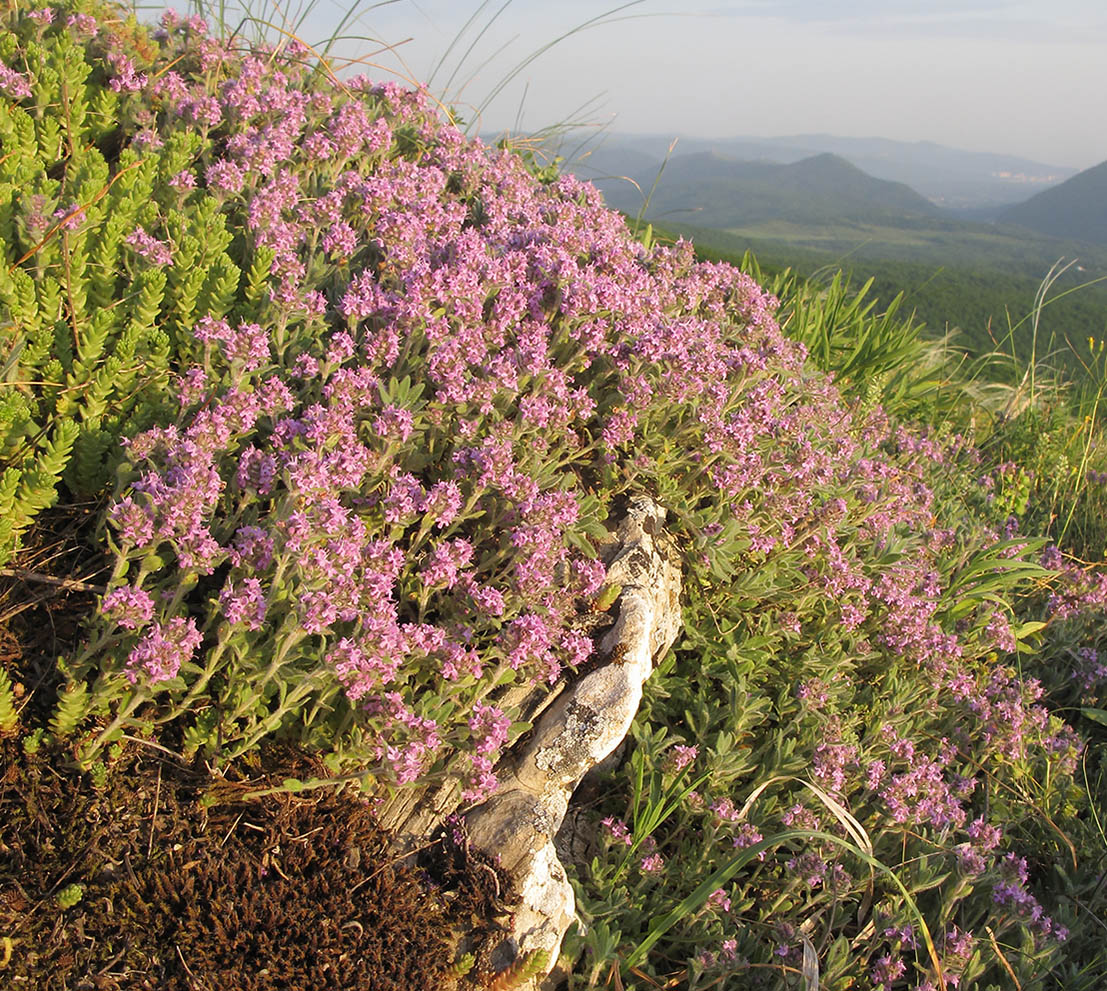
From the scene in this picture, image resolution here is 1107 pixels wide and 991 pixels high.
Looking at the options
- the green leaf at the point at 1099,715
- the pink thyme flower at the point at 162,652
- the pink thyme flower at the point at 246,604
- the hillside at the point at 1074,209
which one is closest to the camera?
the pink thyme flower at the point at 162,652

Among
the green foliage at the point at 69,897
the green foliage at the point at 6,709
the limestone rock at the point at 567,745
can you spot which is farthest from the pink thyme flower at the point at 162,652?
the limestone rock at the point at 567,745

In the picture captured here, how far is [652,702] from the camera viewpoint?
13.5 feet

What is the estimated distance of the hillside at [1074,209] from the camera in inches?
4742

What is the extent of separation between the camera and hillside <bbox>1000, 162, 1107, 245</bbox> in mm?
120438

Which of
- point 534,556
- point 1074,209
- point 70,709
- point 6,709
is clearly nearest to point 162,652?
point 70,709

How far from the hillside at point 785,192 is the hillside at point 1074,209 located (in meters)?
16.3

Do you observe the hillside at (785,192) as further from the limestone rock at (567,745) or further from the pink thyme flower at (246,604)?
the pink thyme flower at (246,604)

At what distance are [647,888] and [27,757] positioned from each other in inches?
101

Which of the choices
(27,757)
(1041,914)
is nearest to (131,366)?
(27,757)

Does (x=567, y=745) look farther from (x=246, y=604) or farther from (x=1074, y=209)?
(x=1074, y=209)

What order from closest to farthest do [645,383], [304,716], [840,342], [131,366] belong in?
1. [304,716]
2. [131,366]
3. [645,383]
4. [840,342]

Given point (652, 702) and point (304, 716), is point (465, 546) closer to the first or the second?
point (304, 716)

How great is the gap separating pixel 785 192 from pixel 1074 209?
145 ft

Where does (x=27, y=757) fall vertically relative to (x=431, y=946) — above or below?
above
